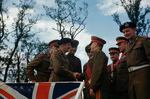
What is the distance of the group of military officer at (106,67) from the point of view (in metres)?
6.23

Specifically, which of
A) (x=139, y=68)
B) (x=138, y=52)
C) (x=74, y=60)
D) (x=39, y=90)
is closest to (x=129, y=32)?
(x=138, y=52)

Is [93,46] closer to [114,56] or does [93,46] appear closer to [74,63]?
[114,56]

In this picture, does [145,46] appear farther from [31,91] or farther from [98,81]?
→ [31,91]

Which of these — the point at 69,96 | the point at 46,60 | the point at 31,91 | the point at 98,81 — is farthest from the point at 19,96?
the point at 46,60

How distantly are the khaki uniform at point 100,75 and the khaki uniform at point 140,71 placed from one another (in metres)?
0.45

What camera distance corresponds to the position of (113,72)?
721 centimetres

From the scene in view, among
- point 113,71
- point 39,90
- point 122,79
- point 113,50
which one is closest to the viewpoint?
point 39,90

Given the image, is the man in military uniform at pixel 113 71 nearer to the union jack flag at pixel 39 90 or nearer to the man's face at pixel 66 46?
the man's face at pixel 66 46

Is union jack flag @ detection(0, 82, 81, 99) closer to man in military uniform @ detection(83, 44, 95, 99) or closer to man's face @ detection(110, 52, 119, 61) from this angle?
man in military uniform @ detection(83, 44, 95, 99)

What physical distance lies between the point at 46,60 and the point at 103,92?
177 centimetres

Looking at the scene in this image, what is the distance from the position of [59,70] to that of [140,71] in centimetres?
145

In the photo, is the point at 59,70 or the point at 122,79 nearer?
the point at 59,70

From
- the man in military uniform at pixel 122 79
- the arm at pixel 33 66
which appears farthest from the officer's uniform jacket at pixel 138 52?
the arm at pixel 33 66

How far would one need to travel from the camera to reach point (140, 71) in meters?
6.20
